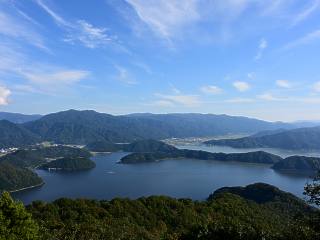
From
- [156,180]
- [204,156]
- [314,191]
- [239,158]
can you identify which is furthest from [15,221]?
[204,156]

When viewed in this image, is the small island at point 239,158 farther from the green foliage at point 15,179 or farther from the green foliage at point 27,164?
the green foliage at point 15,179

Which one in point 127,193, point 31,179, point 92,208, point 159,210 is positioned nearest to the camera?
point 92,208

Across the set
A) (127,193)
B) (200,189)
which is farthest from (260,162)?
(127,193)

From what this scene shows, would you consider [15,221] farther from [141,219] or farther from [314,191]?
[141,219]

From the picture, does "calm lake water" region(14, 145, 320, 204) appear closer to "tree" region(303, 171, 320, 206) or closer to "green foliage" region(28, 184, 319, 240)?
→ "green foliage" region(28, 184, 319, 240)

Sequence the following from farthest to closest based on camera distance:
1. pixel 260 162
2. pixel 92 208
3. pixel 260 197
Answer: pixel 260 162 → pixel 260 197 → pixel 92 208

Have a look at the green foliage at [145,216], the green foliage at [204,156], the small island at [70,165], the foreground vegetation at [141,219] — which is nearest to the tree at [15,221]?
the foreground vegetation at [141,219]

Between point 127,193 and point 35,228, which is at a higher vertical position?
point 35,228

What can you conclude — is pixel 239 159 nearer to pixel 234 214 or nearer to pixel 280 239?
pixel 234 214
